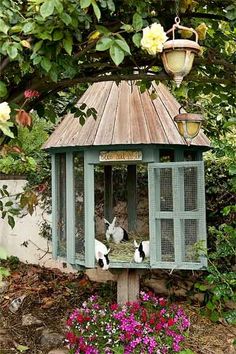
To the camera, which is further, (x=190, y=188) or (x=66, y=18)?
(x=190, y=188)

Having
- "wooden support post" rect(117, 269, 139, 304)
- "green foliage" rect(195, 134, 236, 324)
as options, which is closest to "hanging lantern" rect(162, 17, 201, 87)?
"green foliage" rect(195, 134, 236, 324)

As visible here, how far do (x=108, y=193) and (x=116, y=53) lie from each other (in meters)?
2.39

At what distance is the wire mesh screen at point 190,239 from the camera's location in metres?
3.20

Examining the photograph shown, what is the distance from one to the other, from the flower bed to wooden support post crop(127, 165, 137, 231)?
0.68 metres

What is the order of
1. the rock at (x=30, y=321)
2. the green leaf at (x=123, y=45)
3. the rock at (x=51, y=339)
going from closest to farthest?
the green leaf at (x=123, y=45) < the rock at (x=51, y=339) < the rock at (x=30, y=321)

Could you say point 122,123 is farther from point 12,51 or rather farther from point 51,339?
point 51,339

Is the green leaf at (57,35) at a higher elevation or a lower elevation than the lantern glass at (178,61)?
higher

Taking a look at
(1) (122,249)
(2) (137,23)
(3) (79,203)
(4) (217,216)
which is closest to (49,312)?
(1) (122,249)

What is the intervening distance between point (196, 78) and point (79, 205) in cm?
142

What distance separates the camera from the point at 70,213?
337 cm

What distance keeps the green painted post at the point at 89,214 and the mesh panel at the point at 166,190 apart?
1.68 feet

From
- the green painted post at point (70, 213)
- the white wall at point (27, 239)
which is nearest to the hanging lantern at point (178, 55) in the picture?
the green painted post at point (70, 213)

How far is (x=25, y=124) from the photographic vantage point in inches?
73.8

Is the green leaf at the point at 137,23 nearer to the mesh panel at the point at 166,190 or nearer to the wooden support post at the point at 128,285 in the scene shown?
the mesh panel at the point at 166,190
